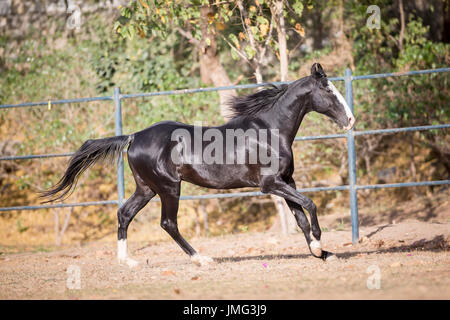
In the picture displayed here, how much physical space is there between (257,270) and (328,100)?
6.12 ft

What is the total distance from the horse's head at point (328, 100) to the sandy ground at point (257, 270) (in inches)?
56.1

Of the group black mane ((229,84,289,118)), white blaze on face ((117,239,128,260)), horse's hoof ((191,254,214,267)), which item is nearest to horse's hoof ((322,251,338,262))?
horse's hoof ((191,254,214,267))

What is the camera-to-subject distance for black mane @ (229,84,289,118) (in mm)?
6270

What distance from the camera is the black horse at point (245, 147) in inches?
236

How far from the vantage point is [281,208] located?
826cm

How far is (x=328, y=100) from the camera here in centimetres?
607

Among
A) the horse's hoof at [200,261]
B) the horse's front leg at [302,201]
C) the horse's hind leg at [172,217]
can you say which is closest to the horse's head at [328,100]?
the horse's front leg at [302,201]

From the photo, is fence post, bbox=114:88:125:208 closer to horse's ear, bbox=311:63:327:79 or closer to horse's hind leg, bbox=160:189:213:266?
horse's hind leg, bbox=160:189:213:266

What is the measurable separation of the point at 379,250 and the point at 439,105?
3786mm

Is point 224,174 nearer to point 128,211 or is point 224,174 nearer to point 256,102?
point 256,102

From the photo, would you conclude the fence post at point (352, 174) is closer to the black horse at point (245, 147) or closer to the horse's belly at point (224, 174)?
the black horse at point (245, 147)

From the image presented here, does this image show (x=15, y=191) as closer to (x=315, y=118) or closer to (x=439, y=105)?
(x=315, y=118)

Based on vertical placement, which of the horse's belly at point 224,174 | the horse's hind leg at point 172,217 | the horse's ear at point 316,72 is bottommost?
the horse's hind leg at point 172,217

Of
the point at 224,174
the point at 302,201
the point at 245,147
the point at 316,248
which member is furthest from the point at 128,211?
the point at 316,248
